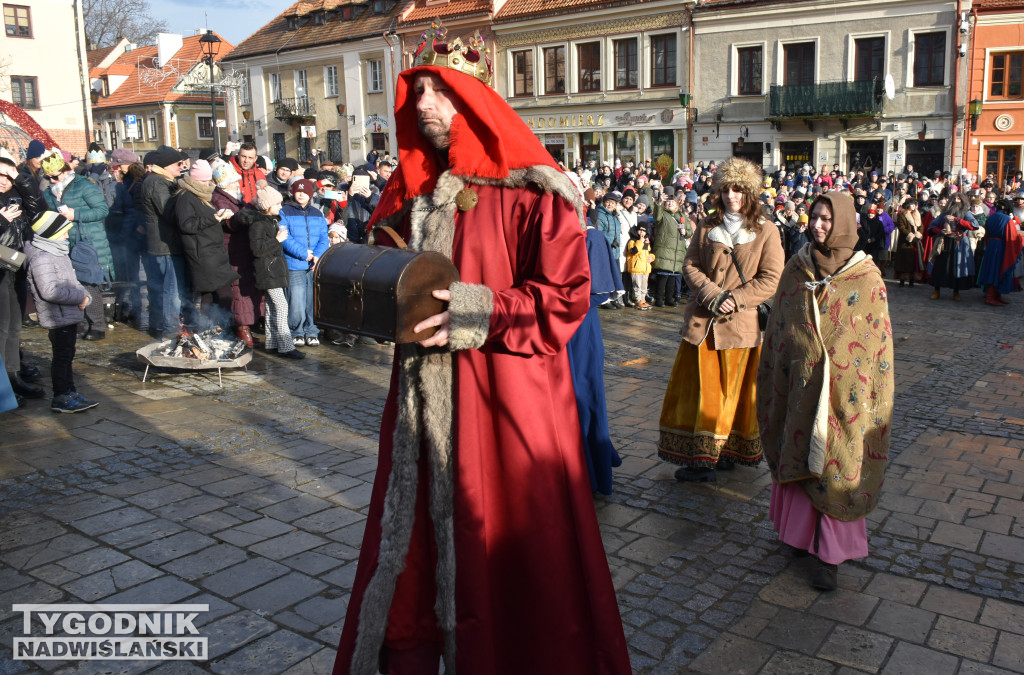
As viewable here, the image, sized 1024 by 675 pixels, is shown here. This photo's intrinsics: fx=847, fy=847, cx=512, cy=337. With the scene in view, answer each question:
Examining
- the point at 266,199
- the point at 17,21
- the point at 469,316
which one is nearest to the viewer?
the point at 469,316

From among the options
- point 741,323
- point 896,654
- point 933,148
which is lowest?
point 896,654

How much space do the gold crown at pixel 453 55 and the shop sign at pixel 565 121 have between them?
3131 cm

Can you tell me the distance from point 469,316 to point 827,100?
28406 mm

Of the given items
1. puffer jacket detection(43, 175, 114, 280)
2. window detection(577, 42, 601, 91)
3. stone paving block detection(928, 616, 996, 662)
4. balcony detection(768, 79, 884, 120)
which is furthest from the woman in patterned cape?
window detection(577, 42, 601, 91)

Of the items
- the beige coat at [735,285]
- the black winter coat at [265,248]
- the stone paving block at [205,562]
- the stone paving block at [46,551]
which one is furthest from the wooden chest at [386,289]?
the black winter coat at [265,248]

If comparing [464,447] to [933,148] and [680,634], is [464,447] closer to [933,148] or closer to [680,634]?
[680,634]

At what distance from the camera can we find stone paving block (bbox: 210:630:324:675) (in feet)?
10.5

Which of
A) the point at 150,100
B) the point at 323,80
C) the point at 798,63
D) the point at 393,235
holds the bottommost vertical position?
the point at 393,235

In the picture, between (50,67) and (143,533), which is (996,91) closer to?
(143,533)

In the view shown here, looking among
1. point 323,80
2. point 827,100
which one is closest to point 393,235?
point 827,100

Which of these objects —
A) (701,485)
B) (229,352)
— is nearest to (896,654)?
(701,485)

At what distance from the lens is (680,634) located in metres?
3.54

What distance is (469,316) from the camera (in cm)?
237

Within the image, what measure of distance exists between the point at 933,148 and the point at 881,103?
2.16 meters
